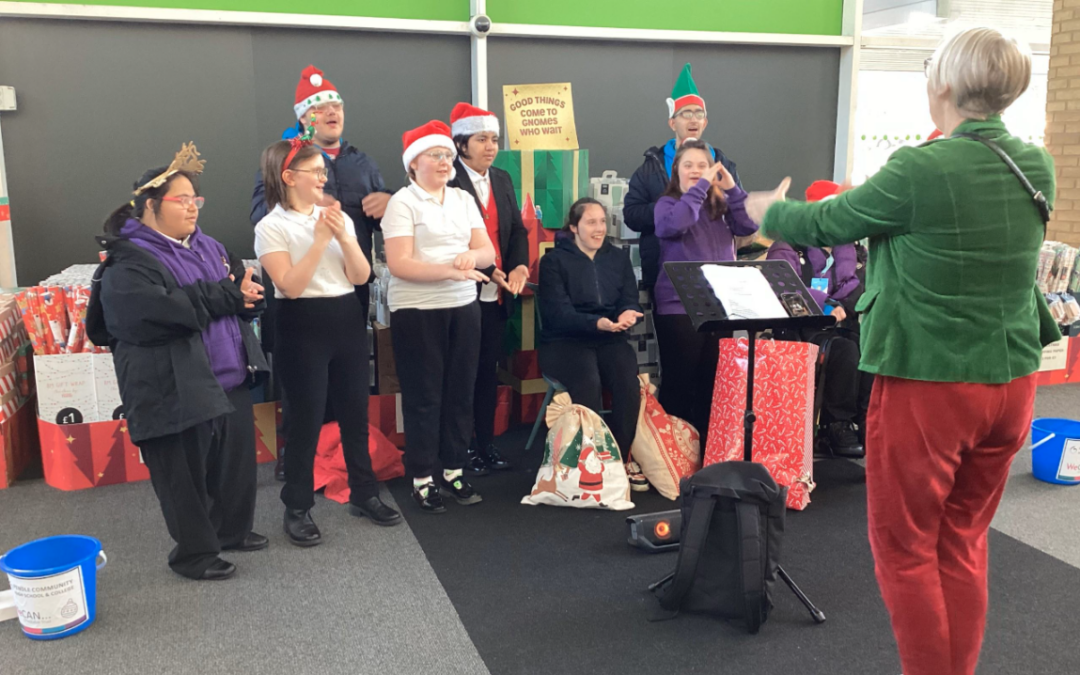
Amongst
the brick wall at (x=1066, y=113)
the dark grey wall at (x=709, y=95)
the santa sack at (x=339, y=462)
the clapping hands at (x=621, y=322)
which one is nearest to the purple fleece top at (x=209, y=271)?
the santa sack at (x=339, y=462)

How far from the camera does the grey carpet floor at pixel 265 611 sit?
86.5 inches

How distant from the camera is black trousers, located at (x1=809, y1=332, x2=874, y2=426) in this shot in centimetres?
382

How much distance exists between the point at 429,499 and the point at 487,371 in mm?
653

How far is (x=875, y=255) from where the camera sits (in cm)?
179

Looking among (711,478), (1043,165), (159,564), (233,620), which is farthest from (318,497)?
(1043,165)

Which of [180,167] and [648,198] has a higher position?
[180,167]

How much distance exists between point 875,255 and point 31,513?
10.3 feet

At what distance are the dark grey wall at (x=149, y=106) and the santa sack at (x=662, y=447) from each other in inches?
82.9

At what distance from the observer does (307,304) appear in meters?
2.76

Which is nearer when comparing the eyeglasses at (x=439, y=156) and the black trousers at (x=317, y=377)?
the black trousers at (x=317, y=377)

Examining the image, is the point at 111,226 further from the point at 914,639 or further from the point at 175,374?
the point at 914,639

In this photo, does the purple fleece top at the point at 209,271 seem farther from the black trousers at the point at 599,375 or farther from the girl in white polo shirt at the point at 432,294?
the black trousers at the point at 599,375

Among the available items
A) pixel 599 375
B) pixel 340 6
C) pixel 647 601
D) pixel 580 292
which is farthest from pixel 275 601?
pixel 340 6

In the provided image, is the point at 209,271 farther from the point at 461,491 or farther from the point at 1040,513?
the point at 1040,513
